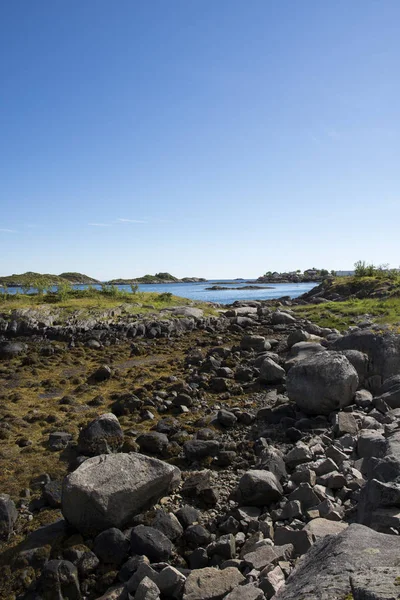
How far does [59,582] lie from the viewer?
6.41 m

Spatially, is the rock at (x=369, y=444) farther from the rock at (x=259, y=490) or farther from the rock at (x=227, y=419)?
the rock at (x=227, y=419)

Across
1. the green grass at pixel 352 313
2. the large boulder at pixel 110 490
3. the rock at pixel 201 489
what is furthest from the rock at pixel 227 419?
the green grass at pixel 352 313

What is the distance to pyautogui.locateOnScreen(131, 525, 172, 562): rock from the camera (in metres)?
6.98

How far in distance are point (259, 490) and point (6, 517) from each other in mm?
4960

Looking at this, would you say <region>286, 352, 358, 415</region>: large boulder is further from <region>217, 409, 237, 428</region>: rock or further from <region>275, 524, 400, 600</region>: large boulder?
<region>275, 524, 400, 600</region>: large boulder

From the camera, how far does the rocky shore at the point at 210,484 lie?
5.70m

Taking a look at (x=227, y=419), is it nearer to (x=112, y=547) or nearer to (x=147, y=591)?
(x=112, y=547)

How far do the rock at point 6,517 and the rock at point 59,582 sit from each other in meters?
1.72

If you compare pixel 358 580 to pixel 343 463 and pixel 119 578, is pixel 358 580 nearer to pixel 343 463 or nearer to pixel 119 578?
pixel 119 578

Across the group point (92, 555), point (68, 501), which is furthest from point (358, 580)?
point (68, 501)

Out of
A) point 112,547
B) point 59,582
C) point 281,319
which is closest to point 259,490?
point 112,547

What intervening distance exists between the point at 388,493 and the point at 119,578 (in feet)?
14.4

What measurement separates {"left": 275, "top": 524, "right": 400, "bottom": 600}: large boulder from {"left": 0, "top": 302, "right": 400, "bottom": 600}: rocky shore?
0.02 meters

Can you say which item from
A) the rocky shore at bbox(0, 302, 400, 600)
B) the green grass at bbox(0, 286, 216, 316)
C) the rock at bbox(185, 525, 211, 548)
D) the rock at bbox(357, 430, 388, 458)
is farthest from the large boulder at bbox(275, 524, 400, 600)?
the green grass at bbox(0, 286, 216, 316)
